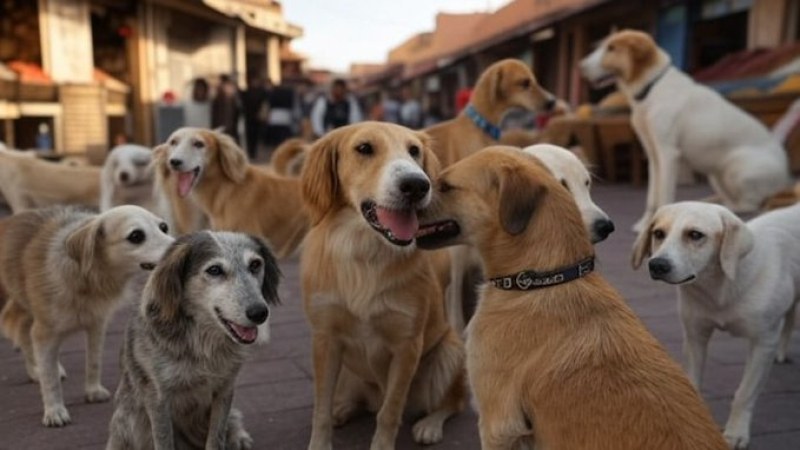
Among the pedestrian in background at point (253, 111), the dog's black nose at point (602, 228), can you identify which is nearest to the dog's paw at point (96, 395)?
the dog's black nose at point (602, 228)

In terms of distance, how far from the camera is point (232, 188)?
6.02m

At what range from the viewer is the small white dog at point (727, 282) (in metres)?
2.95

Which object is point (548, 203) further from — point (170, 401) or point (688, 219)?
point (170, 401)

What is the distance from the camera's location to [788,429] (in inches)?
120

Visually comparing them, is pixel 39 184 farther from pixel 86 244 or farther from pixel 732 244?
pixel 732 244

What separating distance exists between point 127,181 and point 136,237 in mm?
4695

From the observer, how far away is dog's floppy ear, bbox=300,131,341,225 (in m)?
2.92

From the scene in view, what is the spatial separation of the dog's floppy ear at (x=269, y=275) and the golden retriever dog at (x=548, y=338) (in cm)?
73

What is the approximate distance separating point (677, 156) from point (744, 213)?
1.07 metres

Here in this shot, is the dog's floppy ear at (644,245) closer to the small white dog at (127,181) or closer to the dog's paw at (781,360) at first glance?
the dog's paw at (781,360)

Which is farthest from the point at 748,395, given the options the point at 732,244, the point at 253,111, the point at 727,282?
the point at 253,111

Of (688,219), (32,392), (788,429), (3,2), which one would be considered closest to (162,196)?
(32,392)

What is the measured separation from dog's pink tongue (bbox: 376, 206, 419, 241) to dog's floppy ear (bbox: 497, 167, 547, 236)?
0.46 meters

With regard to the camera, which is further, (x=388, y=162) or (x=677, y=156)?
(x=677, y=156)
